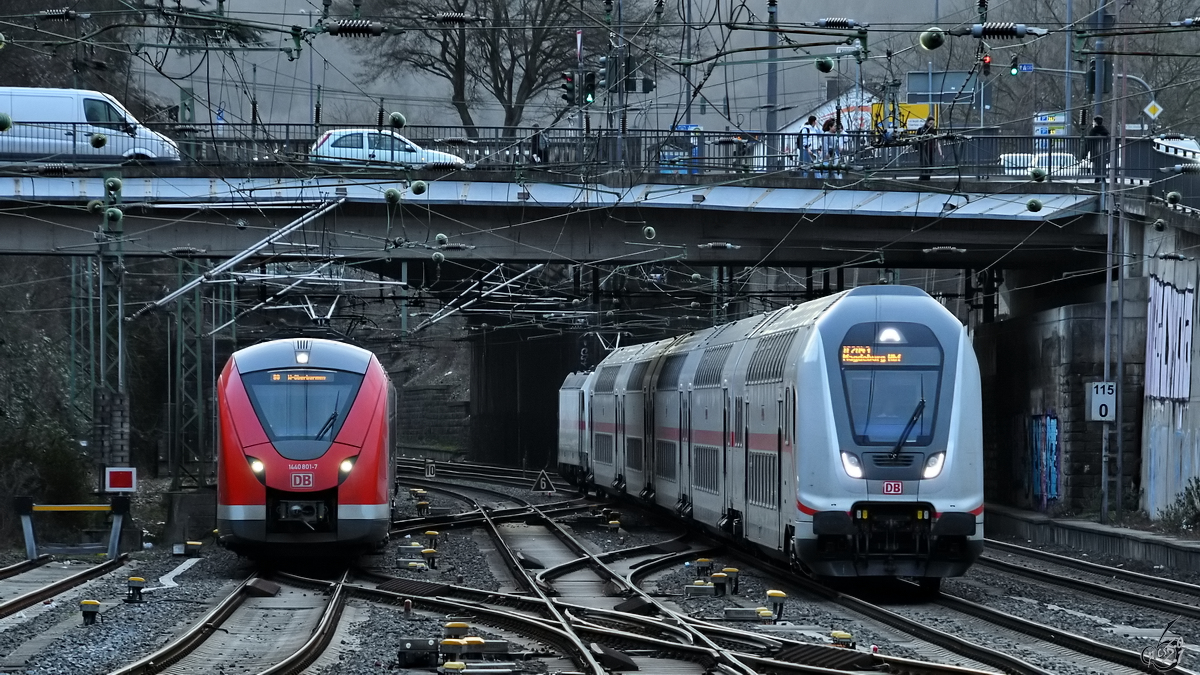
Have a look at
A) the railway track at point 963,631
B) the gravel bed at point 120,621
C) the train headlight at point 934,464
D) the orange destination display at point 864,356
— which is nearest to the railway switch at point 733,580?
the railway track at point 963,631

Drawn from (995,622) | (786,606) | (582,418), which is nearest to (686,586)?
(786,606)

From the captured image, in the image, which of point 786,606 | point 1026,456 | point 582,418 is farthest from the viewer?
point 582,418

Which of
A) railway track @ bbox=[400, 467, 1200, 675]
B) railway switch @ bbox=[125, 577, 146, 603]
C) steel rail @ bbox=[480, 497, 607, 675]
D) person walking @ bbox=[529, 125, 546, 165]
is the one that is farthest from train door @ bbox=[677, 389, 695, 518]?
railway switch @ bbox=[125, 577, 146, 603]

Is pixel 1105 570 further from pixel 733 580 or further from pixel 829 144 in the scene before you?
pixel 829 144

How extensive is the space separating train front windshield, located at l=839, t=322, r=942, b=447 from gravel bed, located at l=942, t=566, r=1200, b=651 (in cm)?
210

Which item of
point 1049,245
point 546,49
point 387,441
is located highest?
point 546,49

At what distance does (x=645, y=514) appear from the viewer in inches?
1371

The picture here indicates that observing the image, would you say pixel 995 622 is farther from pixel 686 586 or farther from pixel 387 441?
pixel 387 441

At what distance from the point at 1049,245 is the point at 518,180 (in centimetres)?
1097

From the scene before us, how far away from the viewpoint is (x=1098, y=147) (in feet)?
101

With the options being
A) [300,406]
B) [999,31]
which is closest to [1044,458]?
[999,31]

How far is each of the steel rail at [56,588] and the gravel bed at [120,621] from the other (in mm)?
202

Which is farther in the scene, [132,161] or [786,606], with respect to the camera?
[132,161]

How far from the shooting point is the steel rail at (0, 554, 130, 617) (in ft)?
50.6
